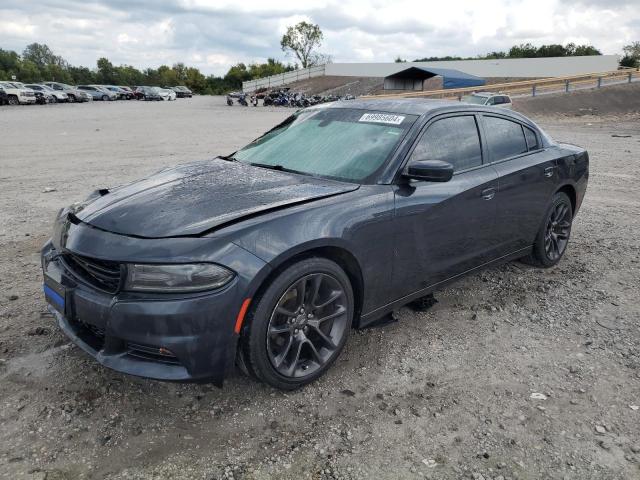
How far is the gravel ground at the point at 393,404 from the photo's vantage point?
247 centimetres

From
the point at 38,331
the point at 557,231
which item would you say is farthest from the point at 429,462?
the point at 557,231

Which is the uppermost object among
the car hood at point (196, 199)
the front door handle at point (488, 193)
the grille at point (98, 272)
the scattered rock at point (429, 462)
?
the car hood at point (196, 199)

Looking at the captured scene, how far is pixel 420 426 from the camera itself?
2.75 m

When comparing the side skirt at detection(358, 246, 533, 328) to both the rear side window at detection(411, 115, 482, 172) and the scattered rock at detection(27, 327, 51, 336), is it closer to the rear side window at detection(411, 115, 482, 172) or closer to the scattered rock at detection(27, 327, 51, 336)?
the rear side window at detection(411, 115, 482, 172)

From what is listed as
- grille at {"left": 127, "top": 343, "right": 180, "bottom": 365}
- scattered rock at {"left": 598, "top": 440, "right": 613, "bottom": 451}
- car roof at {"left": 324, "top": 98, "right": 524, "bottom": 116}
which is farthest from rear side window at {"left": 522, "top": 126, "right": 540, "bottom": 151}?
grille at {"left": 127, "top": 343, "right": 180, "bottom": 365}

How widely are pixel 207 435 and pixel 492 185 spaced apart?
8.94ft

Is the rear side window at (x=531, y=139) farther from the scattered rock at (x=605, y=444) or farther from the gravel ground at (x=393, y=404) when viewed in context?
the scattered rock at (x=605, y=444)

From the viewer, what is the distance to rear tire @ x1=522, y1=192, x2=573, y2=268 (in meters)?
4.80

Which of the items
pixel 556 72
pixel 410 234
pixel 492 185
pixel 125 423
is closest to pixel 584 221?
pixel 492 185

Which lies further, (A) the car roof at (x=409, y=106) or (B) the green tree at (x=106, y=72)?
(B) the green tree at (x=106, y=72)

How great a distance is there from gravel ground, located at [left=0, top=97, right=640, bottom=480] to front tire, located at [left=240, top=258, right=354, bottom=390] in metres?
0.16

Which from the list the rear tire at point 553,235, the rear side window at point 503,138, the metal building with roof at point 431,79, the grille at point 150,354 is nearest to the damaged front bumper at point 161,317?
the grille at point 150,354

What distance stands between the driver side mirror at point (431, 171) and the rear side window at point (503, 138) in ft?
3.62

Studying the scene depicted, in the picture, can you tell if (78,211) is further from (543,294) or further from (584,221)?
(584,221)
